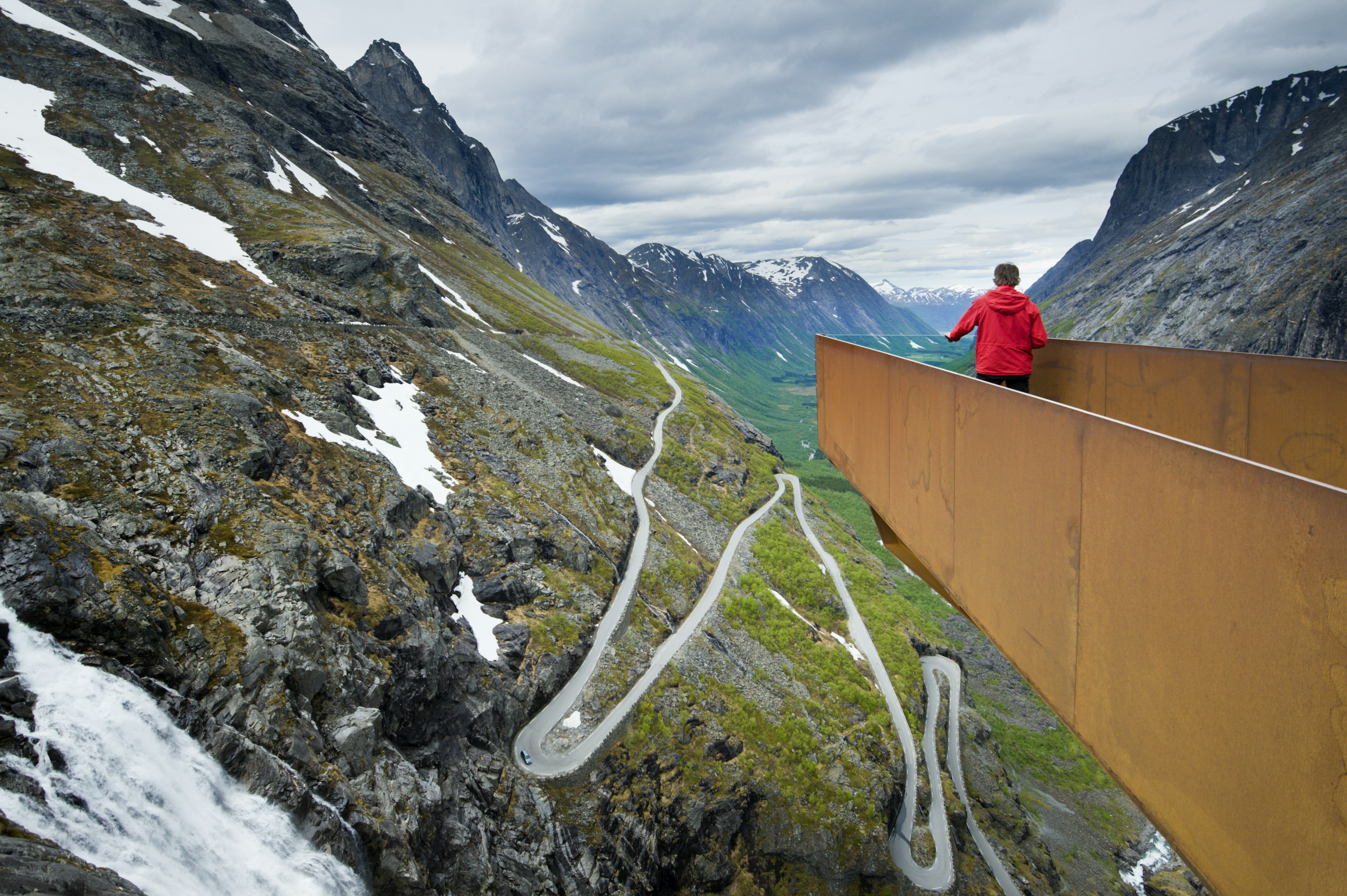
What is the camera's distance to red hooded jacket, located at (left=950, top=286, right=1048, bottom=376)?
5.98m

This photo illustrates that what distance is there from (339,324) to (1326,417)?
53130 millimetres

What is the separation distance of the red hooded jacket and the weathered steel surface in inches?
37.7

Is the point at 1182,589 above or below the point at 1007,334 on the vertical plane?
below

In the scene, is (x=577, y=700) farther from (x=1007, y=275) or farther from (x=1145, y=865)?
(x=1145, y=865)

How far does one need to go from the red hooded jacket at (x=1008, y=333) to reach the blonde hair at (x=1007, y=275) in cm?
61

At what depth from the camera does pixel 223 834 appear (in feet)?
44.3

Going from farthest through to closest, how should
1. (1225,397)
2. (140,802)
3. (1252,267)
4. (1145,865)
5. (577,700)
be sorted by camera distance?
(1252,267) < (1145,865) < (577,700) < (140,802) < (1225,397)

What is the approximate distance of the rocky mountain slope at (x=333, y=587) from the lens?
14.3 metres

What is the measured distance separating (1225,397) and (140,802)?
1923 centimetres

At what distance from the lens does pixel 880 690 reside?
45625 mm

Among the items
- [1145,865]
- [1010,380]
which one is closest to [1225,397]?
[1010,380]

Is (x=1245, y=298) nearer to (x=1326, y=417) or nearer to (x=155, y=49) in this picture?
(x=1326, y=417)

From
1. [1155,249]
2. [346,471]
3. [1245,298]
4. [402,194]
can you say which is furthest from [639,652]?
[1155,249]

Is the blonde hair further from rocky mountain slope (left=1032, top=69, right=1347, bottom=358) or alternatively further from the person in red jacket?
rocky mountain slope (left=1032, top=69, right=1347, bottom=358)
